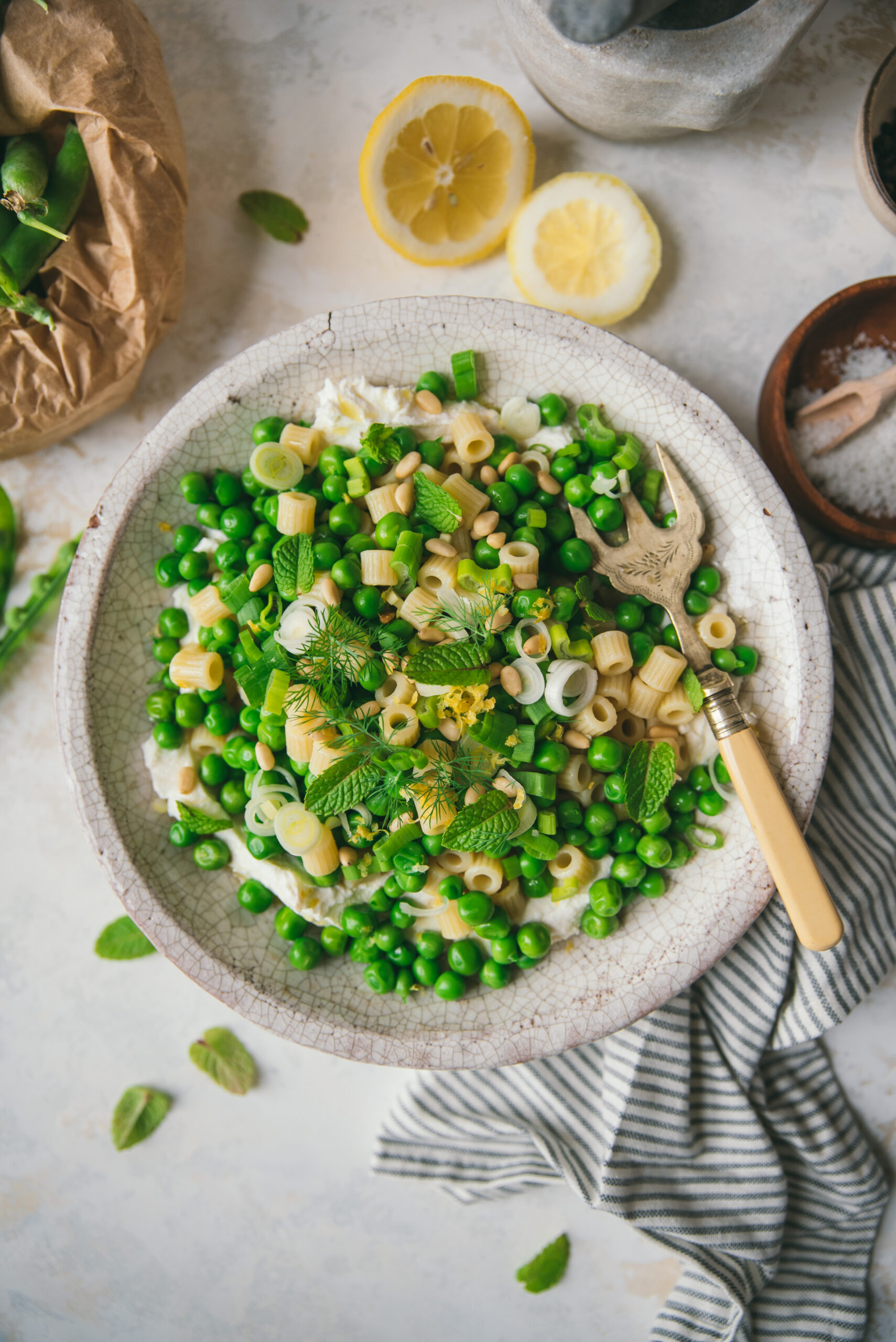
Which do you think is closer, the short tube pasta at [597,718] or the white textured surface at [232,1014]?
the short tube pasta at [597,718]

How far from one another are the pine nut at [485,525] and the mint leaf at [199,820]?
119 cm

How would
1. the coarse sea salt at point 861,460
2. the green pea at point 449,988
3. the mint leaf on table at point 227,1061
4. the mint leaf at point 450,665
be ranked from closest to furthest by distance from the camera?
the mint leaf at point 450,665
the green pea at point 449,988
the coarse sea salt at point 861,460
the mint leaf on table at point 227,1061

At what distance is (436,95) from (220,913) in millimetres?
2691

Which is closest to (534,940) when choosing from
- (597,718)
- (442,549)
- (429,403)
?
(597,718)

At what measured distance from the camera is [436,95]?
2.57 meters

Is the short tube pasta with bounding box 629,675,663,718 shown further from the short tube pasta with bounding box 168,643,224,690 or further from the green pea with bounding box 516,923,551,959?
the short tube pasta with bounding box 168,643,224,690

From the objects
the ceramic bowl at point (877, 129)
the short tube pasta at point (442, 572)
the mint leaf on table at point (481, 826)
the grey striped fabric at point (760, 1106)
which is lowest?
the grey striped fabric at point (760, 1106)

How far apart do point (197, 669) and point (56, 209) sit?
59.9 inches

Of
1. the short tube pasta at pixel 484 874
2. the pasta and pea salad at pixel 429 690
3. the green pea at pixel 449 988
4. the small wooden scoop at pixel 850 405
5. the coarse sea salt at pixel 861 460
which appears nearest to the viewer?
the pasta and pea salad at pixel 429 690

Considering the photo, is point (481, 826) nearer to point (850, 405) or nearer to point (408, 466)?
point (408, 466)

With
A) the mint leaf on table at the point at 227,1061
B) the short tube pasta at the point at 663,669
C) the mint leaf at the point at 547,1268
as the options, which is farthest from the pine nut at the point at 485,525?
the mint leaf at the point at 547,1268

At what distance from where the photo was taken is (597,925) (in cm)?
247

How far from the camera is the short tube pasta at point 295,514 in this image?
94.5 inches

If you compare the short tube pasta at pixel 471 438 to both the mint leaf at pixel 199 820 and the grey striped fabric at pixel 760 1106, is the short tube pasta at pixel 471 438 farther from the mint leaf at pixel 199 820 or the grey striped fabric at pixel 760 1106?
the mint leaf at pixel 199 820
